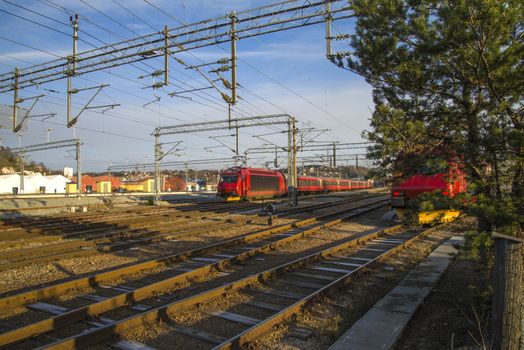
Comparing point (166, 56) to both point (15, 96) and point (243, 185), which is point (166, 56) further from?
point (243, 185)

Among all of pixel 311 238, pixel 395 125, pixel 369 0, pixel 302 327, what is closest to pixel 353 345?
pixel 302 327

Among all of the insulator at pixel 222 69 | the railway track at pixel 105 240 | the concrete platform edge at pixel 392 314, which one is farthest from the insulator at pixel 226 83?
the concrete platform edge at pixel 392 314

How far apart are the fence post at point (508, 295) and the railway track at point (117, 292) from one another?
4436 millimetres

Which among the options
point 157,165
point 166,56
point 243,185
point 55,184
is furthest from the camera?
point 55,184

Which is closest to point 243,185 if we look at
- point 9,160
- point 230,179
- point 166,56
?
point 230,179

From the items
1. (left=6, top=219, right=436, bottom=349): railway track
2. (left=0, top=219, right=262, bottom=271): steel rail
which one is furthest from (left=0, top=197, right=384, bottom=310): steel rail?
(left=0, top=219, right=262, bottom=271): steel rail

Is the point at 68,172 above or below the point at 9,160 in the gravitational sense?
below

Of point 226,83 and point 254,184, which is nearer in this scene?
point 226,83

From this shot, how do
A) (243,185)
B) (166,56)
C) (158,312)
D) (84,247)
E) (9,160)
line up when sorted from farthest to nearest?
(9,160)
(243,185)
(166,56)
(84,247)
(158,312)

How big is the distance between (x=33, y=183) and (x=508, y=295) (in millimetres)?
84538

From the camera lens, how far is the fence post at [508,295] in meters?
3.85

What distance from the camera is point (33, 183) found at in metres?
75.8

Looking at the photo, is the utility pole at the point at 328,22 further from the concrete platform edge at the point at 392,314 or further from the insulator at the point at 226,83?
the concrete platform edge at the point at 392,314

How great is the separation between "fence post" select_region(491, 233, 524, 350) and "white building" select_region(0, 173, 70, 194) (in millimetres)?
73653
